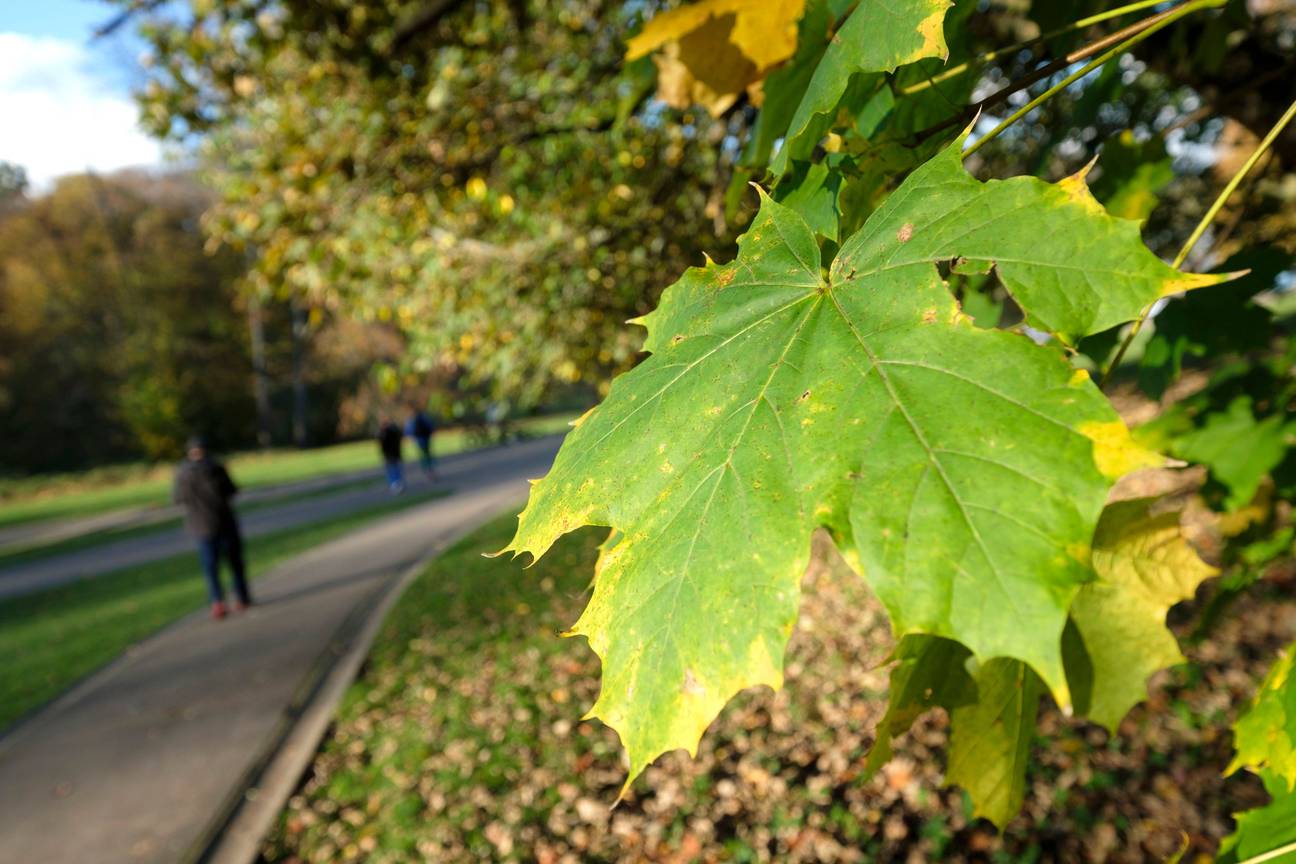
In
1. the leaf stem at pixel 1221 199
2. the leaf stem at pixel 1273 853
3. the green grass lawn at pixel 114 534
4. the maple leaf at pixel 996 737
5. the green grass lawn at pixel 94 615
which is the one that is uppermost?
the leaf stem at pixel 1221 199

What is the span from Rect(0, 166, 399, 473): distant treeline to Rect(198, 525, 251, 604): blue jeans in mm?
27416

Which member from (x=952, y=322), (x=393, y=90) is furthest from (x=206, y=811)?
(x=952, y=322)

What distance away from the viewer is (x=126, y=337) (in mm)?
38156

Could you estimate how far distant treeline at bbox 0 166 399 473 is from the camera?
120 feet

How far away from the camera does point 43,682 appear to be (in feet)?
24.0

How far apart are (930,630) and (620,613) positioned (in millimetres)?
281

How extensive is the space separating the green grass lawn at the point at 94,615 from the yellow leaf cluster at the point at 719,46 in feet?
26.7

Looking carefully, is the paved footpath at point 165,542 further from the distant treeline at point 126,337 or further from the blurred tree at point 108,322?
the blurred tree at point 108,322

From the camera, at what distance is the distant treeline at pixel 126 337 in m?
36.7

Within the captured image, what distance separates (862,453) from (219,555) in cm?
982

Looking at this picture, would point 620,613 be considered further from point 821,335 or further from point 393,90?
point 393,90

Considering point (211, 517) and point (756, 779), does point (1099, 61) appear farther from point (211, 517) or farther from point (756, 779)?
point (211, 517)

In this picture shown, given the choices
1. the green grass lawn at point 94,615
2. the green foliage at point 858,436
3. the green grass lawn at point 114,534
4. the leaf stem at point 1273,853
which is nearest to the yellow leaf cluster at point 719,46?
the green foliage at point 858,436

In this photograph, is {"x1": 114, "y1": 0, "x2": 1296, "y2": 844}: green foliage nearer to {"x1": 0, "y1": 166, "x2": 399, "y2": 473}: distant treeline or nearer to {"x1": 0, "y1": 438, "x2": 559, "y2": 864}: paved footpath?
{"x1": 0, "y1": 438, "x2": 559, "y2": 864}: paved footpath
